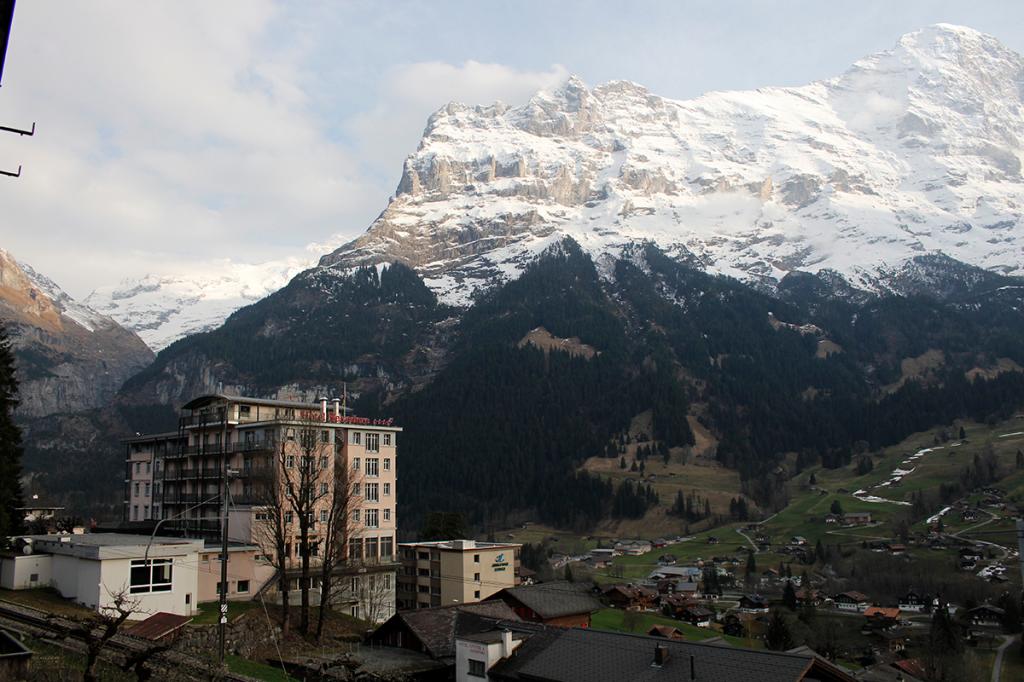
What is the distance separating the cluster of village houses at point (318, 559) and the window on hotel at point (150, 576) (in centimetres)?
8

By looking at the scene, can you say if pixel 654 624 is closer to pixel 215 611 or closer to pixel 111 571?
pixel 215 611

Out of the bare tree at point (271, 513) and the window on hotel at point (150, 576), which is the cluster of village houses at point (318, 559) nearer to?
the window on hotel at point (150, 576)

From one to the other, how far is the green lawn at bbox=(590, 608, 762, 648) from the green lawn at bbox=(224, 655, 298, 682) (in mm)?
67535

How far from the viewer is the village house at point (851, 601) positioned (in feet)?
478

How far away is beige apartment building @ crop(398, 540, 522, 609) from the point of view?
82.1m

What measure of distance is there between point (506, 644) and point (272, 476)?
23.4 metres

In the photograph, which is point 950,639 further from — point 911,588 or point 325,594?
point 325,594

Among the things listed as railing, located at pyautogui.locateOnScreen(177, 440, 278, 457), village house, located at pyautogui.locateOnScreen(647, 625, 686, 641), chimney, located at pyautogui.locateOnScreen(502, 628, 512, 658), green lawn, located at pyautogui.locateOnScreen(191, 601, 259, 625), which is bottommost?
village house, located at pyautogui.locateOnScreen(647, 625, 686, 641)

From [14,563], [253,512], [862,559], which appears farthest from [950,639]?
[14,563]

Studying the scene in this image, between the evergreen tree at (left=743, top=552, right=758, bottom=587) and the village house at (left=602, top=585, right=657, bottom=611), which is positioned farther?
the evergreen tree at (left=743, top=552, right=758, bottom=587)

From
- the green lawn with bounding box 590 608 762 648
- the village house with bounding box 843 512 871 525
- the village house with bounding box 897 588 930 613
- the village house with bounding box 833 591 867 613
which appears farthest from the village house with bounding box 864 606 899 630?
the village house with bounding box 843 512 871 525

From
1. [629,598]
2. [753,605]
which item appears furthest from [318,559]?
[753,605]

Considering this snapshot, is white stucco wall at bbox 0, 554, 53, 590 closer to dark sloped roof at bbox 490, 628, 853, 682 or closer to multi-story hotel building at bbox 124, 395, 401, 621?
multi-story hotel building at bbox 124, 395, 401, 621

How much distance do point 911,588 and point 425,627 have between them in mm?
129130
